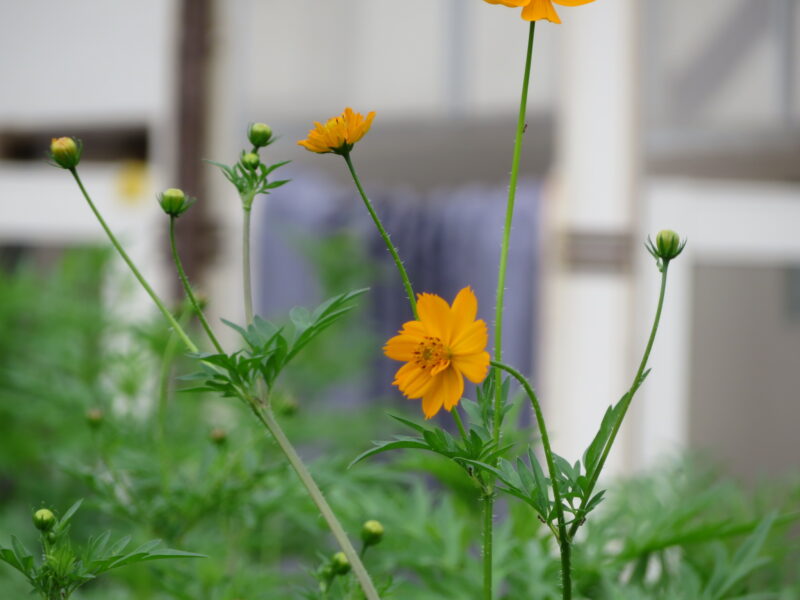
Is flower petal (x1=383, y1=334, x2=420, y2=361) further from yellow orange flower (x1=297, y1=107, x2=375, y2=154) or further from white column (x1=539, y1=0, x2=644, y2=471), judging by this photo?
white column (x1=539, y1=0, x2=644, y2=471)

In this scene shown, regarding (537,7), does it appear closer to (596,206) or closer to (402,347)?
(402,347)

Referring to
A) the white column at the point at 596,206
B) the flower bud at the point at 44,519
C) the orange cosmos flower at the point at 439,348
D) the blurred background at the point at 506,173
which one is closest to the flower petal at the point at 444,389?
the orange cosmos flower at the point at 439,348

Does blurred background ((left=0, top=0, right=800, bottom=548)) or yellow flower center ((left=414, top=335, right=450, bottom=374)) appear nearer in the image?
yellow flower center ((left=414, top=335, right=450, bottom=374))

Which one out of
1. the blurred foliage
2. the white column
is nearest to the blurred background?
the white column

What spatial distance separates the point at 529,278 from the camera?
145 cm

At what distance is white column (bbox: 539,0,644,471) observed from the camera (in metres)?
1.37

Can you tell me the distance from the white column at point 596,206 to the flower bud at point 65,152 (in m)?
1.19

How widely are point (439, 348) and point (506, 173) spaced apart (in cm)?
109

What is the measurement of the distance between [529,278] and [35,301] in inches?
29.6

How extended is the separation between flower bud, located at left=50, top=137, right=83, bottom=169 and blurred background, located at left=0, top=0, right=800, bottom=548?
1.05m

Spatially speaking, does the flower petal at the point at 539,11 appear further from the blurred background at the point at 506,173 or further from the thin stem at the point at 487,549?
the blurred background at the point at 506,173

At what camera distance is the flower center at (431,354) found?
0.70ft

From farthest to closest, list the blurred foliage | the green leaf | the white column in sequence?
the white column → the blurred foliage → the green leaf

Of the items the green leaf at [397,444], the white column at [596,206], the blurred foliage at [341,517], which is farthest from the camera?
the white column at [596,206]
